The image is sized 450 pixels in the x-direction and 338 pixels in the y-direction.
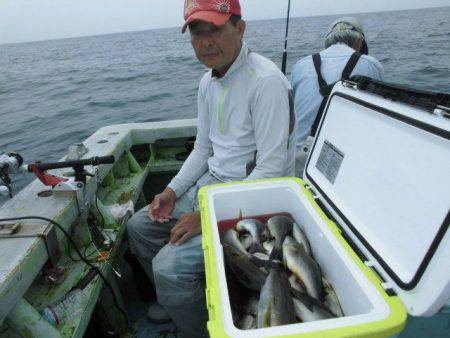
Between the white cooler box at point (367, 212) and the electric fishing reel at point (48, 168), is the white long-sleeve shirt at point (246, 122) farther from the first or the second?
the electric fishing reel at point (48, 168)

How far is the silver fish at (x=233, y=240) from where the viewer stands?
61.5 inches

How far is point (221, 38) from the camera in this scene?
2.02m

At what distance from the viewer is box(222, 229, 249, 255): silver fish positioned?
1563 mm

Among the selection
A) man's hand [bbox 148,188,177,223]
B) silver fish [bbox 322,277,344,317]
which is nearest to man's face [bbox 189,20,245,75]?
man's hand [bbox 148,188,177,223]

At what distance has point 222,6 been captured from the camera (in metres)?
1.92

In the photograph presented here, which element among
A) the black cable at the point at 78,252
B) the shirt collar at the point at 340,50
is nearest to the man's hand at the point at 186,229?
the black cable at the point at 78,252

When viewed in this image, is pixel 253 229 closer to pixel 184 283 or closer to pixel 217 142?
pixel 184 283

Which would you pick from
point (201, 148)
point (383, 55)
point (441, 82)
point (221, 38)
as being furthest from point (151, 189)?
point (383, 55)

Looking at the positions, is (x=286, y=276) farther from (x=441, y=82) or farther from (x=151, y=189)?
(x=441, y=82)

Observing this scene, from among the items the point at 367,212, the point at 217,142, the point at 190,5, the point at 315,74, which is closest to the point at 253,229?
the point at 367,212

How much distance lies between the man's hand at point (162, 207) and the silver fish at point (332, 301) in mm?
1326

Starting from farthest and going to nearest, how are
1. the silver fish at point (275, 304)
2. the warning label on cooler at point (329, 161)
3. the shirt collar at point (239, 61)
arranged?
the shirt collar at point (239, 61), the warning label on cooler at point (329, 161), the silver fish at point (275, 304)

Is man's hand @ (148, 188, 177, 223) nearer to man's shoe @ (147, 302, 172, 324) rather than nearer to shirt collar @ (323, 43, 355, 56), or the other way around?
man's shoe @ (147, 302, 172, 324)

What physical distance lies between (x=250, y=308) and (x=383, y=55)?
16.4 meters
